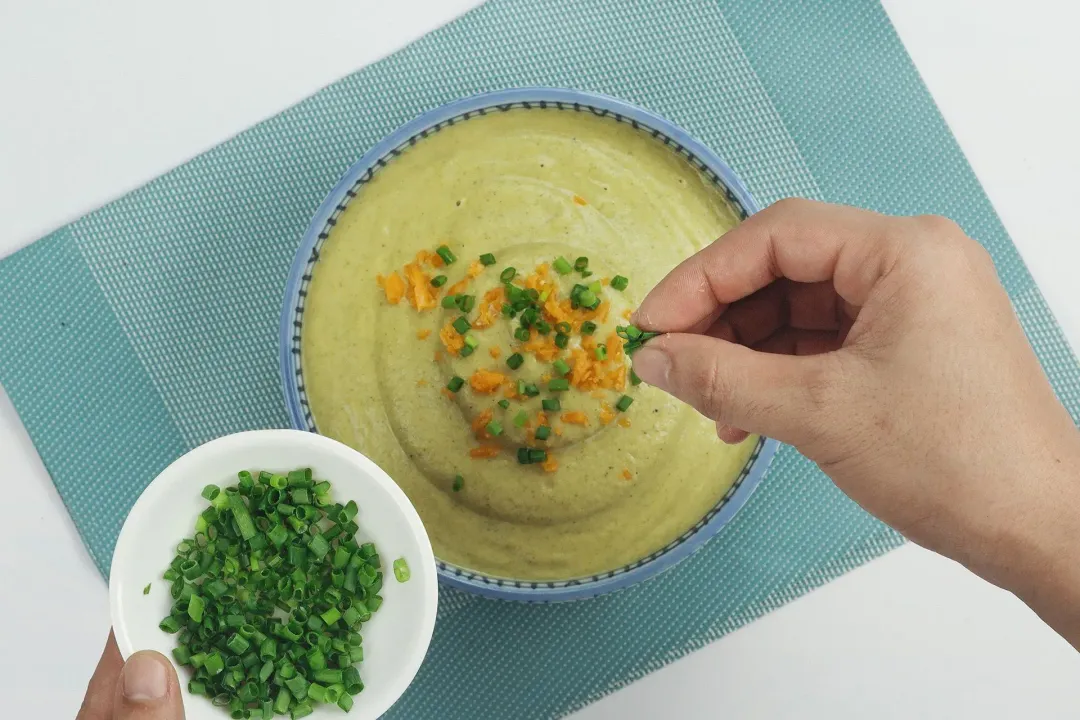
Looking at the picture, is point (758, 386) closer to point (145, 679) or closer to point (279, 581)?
point (279, 581)

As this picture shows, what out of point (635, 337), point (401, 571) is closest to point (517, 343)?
point (635, 337)

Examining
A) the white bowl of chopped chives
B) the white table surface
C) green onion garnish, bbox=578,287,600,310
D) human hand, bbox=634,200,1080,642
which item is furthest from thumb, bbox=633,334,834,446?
the white table surface

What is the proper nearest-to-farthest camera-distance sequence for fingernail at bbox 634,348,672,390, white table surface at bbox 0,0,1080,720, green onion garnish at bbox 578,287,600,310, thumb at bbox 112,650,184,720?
thumb at bbox 112,650,184,720, fingernail at bbox 634,348,672,390, green onion garnish at bbox 578,287,600,310, white table surface at bbox 0,0,1080,720

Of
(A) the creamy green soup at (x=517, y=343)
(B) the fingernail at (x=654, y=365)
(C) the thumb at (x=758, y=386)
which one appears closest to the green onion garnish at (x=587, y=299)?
(A) the creamy green soup at (x=517, y=343)

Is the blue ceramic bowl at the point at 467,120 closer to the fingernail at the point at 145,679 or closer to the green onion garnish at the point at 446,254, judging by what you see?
the green onion garnish at the point at 446,254

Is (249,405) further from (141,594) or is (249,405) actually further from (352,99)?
(352,99)

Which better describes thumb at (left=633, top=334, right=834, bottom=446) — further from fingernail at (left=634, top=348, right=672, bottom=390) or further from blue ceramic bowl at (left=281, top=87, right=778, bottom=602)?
blue ceramic bowl at (left=281, top=87, right=778, bottom=602)
